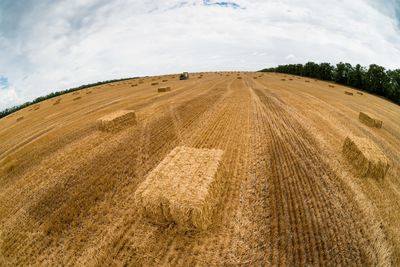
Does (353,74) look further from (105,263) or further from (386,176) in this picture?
(105,263)

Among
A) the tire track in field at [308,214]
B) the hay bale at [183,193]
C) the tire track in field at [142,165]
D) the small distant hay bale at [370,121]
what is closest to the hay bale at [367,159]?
the tire track in field at [308,214]

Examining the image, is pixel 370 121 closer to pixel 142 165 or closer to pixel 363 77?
pixel 142 165

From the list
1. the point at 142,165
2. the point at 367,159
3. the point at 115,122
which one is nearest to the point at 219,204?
the point at 142,165

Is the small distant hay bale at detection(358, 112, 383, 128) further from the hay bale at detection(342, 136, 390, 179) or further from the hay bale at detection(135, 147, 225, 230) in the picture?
the hay bale at detection(135, 147, 225, 230)

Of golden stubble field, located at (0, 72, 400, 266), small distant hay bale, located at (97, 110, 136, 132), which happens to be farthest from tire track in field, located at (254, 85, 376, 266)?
small distant hay bale, located at (97, 110, 136, 132)

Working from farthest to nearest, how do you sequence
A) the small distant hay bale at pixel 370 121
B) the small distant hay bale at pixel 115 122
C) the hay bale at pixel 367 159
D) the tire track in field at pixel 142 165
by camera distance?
the small distant hay bale at pixel 370 121 → the small distant hay bale at pixel 115 122 → the hay bale at pixel 367 159 → the tire track in field at pixel 142 165

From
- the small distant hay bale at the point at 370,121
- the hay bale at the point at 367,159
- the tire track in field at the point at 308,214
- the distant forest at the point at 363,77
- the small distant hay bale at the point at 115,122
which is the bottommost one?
the tire track in field at the point at 308,214

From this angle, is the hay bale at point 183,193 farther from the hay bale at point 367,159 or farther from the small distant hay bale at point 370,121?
the small distant hay bale at point 370,121

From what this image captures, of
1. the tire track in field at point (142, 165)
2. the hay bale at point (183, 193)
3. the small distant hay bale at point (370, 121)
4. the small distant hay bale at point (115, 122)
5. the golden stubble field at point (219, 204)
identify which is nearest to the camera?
the golden stubble field at point (219, 204)

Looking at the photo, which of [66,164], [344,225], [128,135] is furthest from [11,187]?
[344,225]
